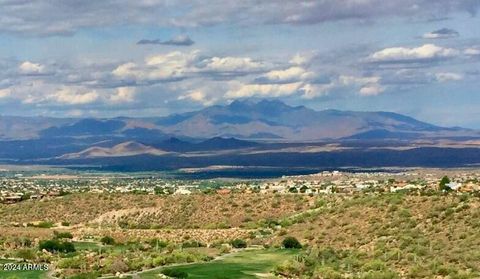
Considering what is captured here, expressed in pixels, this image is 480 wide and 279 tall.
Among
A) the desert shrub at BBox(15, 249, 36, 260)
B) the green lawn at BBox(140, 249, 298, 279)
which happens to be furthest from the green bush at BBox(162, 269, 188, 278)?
the desert shrub at BBox(15, 249, 36, 260)

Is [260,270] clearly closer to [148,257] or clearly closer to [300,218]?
[148,257]

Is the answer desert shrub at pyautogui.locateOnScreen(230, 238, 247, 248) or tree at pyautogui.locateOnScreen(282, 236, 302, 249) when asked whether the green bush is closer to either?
tree at pyautogui.locateOnScreen(282, 236, 302, 249)

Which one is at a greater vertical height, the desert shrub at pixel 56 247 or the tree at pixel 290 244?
the desert shrub at pixel 56 247

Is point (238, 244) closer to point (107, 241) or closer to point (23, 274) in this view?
point (107, 241)

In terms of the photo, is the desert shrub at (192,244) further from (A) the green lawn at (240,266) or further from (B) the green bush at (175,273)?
(B) the green bush at (175,273)

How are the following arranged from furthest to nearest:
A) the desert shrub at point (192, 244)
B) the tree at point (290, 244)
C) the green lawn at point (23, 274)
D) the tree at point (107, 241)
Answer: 1. the tree at point (107, 241)
2. the desert shrub at point (192, 244)
3. the tree at point (290, 244)
4. the green lawn at point (23, 274)

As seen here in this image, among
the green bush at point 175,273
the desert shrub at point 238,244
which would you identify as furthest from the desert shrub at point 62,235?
the green bush at point 175,273

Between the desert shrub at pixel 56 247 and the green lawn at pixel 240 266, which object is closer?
the green lawn at pixel 240 266

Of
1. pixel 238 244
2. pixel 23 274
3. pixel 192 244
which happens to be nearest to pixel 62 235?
pixel 192 244

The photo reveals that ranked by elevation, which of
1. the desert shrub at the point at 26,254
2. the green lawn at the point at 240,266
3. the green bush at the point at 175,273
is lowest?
the green lawn at the point at 240,266
